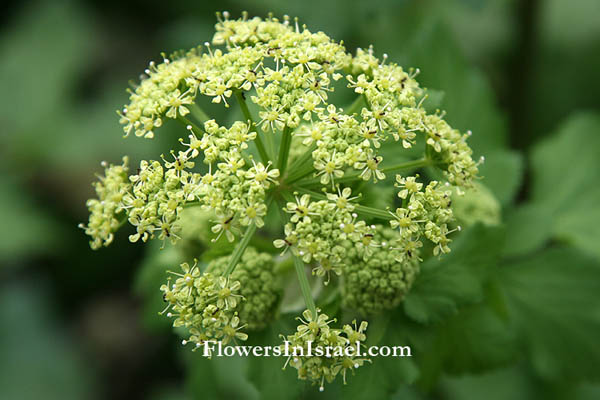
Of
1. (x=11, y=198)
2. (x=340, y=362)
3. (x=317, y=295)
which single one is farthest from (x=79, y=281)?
(x=340, y=362)

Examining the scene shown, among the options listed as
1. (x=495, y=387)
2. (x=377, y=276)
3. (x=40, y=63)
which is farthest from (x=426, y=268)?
(x=40, y=63)

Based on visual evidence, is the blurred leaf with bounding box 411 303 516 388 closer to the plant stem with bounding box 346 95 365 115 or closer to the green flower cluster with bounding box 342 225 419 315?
the green flower cluster with bounding box 342 225 419 315

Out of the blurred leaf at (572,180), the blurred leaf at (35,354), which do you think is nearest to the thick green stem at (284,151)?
the blurred leaf at (572,180)

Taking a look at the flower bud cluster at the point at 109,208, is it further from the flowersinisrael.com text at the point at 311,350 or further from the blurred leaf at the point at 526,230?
the blurred leaf at the point at 526,230

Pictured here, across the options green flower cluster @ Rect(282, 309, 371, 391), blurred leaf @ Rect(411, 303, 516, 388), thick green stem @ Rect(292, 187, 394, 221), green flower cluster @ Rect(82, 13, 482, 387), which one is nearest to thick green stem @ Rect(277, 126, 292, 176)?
green flower cluster @ Rect(82, 13, 482, 387)

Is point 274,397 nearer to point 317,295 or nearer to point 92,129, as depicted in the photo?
point 317,295

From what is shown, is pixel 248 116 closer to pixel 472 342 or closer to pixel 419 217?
pixel 419 217
